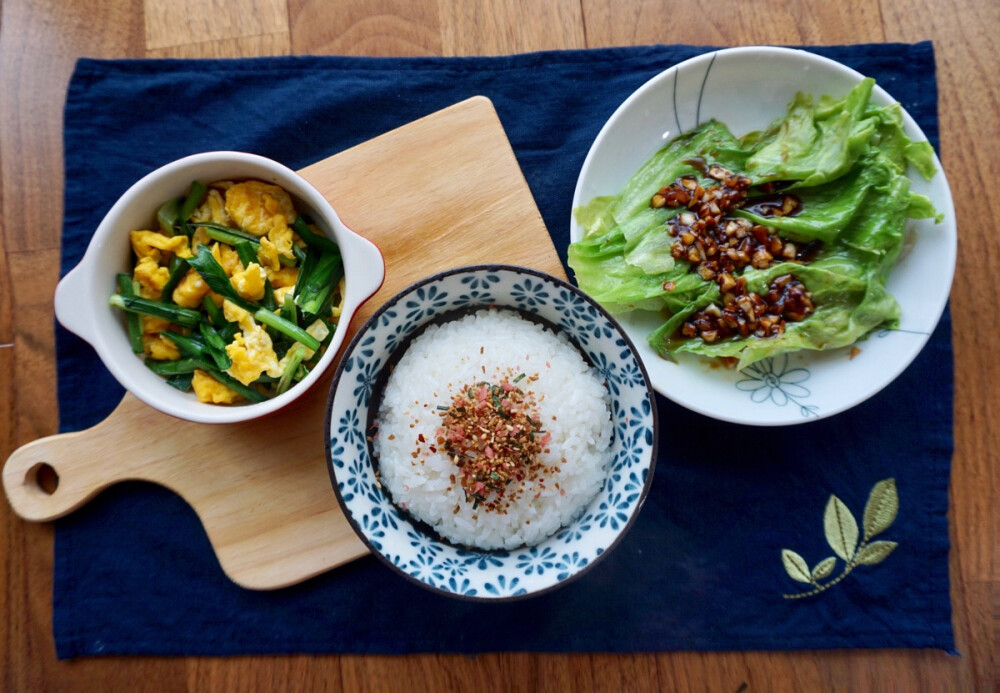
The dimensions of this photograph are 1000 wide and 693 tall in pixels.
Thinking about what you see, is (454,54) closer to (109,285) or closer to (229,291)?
(229,291)

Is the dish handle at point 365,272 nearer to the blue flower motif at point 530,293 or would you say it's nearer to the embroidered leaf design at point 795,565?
the blue flower motif at point 530,293

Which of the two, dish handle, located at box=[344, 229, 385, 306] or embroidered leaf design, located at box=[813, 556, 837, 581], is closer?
dish handle, located at box=[344, 229, 385, 306]

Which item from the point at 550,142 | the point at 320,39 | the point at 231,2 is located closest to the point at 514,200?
the point at 550,142

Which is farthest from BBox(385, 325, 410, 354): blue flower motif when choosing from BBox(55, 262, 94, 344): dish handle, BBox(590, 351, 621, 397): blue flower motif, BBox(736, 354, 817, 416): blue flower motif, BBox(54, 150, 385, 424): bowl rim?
BBox(736, 354, 817, 416): blue flower motif

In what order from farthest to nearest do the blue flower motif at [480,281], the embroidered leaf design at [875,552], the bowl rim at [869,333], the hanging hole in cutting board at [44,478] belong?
the embroidered leaf design at [875,552] < the hanging hole in cutting board at [44,478] < the bowl rim at [869,333] < the blue flower motif at [480,281]

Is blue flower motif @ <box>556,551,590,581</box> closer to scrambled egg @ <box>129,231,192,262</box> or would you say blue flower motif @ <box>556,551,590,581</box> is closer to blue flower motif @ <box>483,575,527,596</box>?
blue flower motif @ <box>483,575,527,596</box>

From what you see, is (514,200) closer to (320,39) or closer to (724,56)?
(724,56)

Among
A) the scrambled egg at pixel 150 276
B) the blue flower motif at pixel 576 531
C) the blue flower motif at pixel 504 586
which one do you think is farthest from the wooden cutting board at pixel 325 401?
the blue flower motif at pixel 576 531

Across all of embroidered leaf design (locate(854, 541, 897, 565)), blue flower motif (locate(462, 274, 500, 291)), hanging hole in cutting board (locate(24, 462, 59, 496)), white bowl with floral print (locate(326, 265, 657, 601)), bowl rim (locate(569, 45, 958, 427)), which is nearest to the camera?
white bowl with floral print (locate(326, 265, 657, 601))
